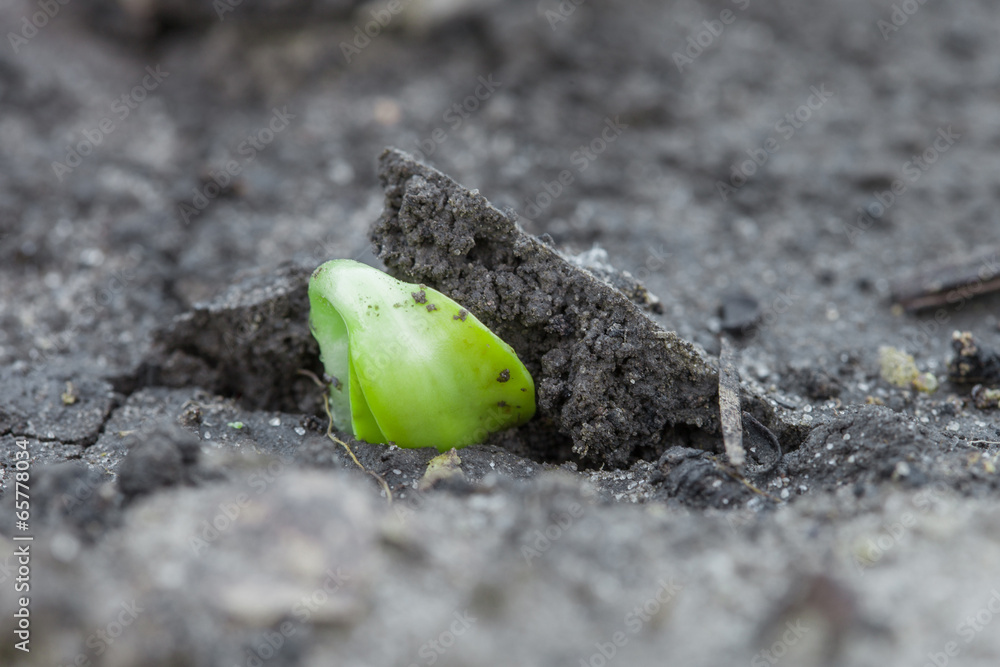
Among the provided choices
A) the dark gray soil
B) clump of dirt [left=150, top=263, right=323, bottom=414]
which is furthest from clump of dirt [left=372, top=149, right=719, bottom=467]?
clump of dirt [left=150, top=263, right=323, bottom=414]

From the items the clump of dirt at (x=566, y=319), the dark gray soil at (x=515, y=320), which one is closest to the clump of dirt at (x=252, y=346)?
the dark gray soil at (x=515, y=320)

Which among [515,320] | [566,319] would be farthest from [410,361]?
[566,319]

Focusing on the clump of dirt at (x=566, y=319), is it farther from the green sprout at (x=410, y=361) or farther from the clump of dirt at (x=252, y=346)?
the clump of dirt at (x=252, y=346)

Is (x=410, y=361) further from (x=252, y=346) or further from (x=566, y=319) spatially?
(x=252, y=346)

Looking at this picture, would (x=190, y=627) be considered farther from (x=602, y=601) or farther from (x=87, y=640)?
(x=602, y=601)

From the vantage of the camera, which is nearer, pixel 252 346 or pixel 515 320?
pixel 515 320
